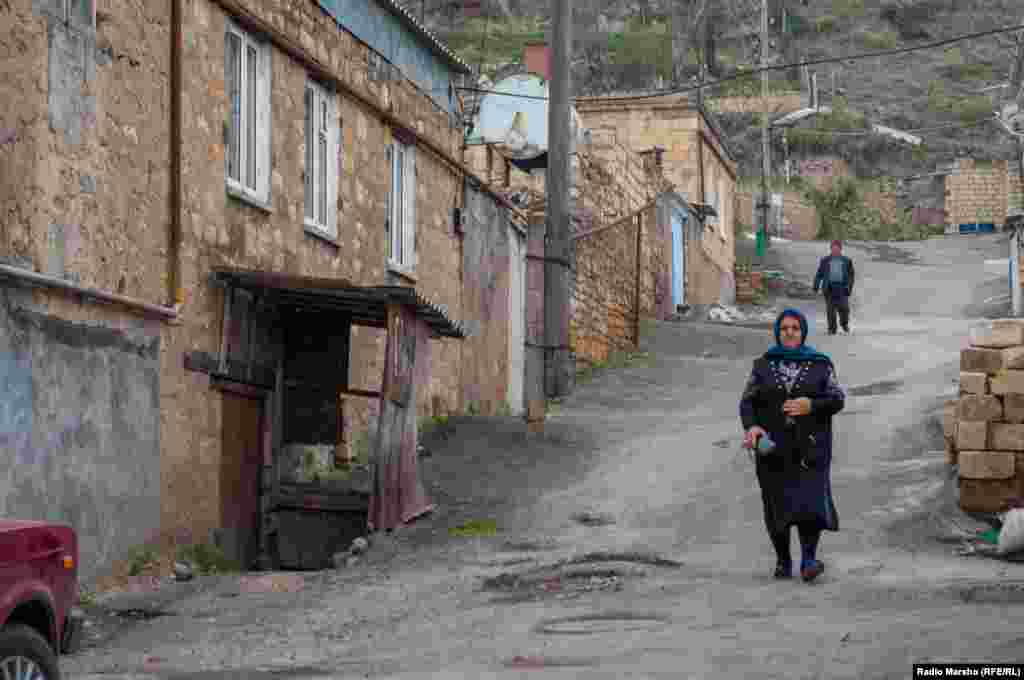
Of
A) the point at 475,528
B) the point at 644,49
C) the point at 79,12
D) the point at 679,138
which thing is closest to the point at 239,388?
the point at 475,528

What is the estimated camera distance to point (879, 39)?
89125 millimetres

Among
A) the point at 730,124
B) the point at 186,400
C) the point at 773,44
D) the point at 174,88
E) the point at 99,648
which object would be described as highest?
the point at 773,44

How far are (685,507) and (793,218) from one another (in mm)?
44057

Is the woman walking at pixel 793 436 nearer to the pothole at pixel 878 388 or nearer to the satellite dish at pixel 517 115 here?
the pothole at pixel 878 388

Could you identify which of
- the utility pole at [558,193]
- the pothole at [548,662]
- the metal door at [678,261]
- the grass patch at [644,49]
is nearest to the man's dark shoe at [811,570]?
the pothole at [548,662]

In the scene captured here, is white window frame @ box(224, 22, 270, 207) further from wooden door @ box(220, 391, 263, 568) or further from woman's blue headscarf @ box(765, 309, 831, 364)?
woman's blue headscarf @ box(765, 309, 831, 364)

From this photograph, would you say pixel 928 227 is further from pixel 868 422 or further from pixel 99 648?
pixel 99 648

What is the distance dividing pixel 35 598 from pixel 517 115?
75.0 ft

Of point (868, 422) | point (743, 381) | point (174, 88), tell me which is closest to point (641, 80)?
point (743, 381)

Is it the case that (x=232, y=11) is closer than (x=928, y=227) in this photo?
Yes

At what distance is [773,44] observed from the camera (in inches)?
3455

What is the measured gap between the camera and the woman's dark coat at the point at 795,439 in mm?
11336

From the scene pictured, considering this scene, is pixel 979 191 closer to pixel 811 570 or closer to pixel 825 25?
pixel 825 25

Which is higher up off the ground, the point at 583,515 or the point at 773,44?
the point at 773,44
